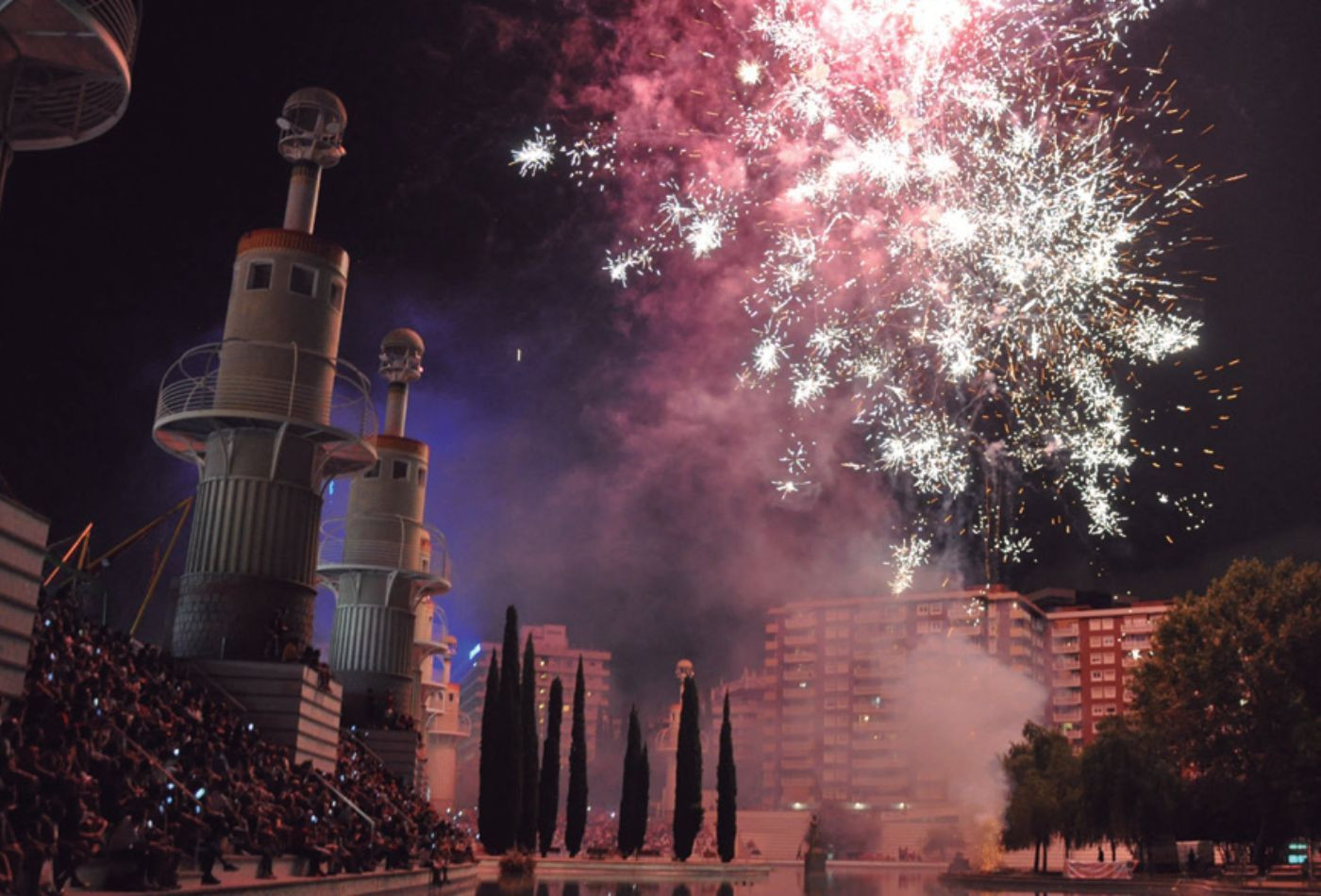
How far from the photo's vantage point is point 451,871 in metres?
36.6

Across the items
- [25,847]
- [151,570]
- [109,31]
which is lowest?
[25,847]

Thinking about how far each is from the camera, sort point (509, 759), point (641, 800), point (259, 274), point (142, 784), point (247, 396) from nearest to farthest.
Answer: point (142, 784) < point (247, 396) < point (259, 274) < point (509, 759) < point (641, 800)

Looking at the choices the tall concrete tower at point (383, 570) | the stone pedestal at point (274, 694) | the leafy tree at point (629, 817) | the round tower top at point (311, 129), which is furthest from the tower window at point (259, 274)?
the leafy tree at point (629, 817)

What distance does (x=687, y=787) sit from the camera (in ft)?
208

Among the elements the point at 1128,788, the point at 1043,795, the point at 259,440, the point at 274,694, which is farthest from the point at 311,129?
the point at 1043,795

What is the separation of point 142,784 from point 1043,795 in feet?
165

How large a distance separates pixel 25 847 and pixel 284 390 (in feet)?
67.9

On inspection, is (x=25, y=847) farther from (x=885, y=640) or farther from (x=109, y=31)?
(x=885, y=640)

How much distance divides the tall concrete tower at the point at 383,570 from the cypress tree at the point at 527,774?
5351 millimetres

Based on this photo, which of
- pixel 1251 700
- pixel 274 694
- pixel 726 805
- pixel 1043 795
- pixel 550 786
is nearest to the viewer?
pixel 274 694

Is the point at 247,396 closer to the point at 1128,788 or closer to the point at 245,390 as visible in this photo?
the point at 245,390

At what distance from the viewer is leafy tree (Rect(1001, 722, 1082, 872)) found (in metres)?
58.3

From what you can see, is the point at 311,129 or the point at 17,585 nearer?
the point at 17,585

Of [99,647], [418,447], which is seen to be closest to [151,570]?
[418,447]
